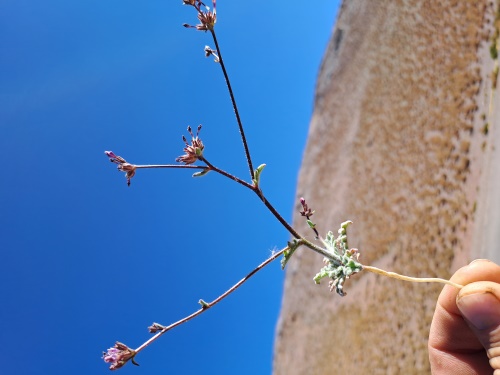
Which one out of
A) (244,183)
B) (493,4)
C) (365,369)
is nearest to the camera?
(244,183)

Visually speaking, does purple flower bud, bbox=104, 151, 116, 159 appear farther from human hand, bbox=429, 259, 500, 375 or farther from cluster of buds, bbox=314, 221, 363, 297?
human hand, bbox=429, 259, 500, 375

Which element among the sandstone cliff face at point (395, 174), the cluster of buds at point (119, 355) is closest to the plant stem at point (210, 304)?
the cluster of buds at point (119, 355)

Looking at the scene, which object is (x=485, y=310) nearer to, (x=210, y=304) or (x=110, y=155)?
(x=210, y=304)

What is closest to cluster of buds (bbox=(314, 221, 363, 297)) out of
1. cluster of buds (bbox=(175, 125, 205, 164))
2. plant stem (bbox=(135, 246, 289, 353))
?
plant stem (bbox=(135, 246, 289, 353))

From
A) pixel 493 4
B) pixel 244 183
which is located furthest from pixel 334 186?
pixel 244 183

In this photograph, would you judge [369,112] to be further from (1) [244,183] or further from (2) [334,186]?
(1) [244,183]

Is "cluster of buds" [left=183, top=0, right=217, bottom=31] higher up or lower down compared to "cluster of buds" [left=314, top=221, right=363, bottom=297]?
higher up

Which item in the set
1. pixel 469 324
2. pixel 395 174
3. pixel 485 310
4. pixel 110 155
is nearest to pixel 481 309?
pixel 485 310
